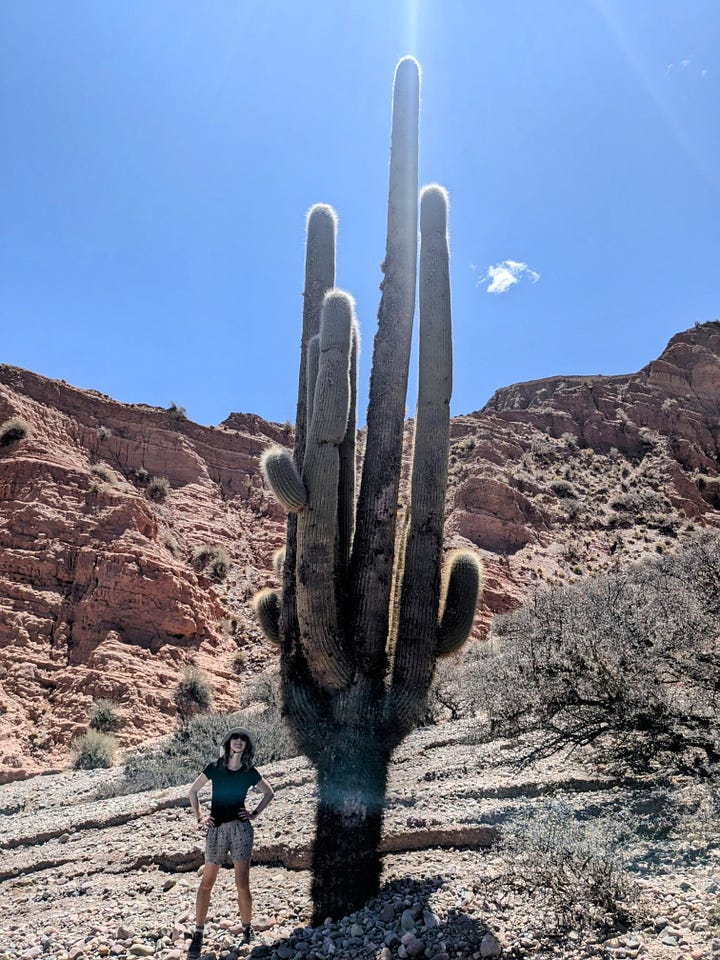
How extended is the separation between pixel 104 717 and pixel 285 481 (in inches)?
471

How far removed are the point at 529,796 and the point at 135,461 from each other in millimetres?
25419

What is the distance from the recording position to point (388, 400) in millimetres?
6410

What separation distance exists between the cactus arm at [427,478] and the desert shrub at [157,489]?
23.1 meters

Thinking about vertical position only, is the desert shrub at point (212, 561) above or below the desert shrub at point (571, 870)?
above

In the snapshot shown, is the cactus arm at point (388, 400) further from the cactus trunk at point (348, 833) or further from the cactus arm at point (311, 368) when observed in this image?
the cactus trunk at point (348, 833)

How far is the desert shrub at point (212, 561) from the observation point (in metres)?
26.0

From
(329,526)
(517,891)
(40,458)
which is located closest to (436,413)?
(329,526)

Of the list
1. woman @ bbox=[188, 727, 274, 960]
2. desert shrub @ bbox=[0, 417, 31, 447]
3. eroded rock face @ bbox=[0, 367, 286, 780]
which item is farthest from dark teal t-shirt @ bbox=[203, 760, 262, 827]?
desert shrub @ bbox=[0, 417, 31, 447]

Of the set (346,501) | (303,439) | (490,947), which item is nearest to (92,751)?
(303,439)

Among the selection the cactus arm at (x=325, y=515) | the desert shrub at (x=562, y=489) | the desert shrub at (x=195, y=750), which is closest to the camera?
the cactus arm at (x=325, y=515)

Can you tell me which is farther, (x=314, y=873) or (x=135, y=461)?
(x=135, y=461)

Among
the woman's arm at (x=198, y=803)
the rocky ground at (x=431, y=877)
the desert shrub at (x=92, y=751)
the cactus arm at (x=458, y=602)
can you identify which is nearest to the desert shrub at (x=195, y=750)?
the desert shrub at (x=92, y=751)

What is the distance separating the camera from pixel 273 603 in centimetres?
760

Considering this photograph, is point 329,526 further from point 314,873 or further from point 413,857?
point 413,857
